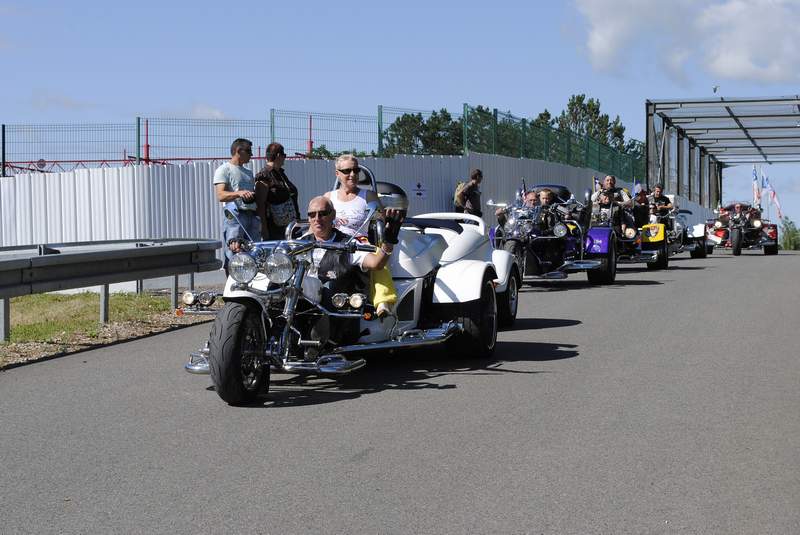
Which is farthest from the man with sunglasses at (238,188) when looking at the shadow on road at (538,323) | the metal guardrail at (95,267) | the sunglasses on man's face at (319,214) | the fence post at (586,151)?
the fence post at (586,151)

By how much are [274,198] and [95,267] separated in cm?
191

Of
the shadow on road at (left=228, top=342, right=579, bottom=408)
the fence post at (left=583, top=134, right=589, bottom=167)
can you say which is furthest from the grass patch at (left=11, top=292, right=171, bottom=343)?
the fence post at (left=583, top=134, right=589, bottom=167)

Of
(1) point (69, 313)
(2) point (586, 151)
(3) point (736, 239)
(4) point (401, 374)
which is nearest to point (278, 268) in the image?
(4) point (401, 374)

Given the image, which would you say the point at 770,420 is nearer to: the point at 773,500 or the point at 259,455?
the point at 773,500

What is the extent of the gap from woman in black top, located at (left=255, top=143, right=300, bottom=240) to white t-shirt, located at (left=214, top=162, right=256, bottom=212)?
0.15 m

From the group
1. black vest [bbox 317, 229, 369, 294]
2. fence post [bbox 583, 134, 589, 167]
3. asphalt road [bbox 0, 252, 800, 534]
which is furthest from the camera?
fence post [bbox 583, 134, 589, 167]

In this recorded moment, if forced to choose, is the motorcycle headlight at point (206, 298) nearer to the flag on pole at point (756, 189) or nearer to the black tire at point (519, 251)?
the black tire at point (519, 251)

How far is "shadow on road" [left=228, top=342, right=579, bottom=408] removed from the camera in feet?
25.8

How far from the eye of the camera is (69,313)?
15.4 meters

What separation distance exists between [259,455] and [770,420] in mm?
2960

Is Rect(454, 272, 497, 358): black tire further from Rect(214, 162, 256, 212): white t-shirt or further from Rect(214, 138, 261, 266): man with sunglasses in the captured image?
Rect(214, 162, 256, 212): white t-shirt

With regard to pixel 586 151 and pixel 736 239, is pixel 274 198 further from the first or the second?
pixel 586 151

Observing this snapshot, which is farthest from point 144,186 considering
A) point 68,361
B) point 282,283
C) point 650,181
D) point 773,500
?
point 650,181

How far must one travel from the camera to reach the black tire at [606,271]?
714 inches
